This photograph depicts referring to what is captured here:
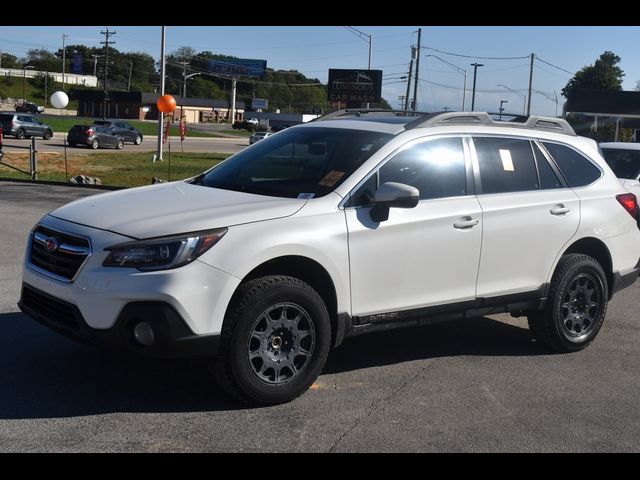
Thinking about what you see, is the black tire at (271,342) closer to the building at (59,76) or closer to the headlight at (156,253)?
the headlight at (156,253)

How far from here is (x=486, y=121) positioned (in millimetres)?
6305

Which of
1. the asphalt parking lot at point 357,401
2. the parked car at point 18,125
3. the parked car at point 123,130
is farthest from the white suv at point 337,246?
the parked car at point 18,125

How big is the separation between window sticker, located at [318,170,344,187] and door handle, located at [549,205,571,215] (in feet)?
6.35

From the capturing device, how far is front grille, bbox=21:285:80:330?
4.69 meters

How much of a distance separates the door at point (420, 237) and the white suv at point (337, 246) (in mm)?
11

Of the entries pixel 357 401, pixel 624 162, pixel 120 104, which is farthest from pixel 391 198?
pixel 120 104

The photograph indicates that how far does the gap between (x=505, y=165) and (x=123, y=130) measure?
4317 centimetres

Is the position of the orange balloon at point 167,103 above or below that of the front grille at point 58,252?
above

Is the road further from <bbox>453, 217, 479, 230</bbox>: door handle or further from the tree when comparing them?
the tree

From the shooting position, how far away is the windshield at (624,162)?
449 inches

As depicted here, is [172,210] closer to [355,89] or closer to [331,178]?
[331,178]

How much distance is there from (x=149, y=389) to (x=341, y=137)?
228cm
